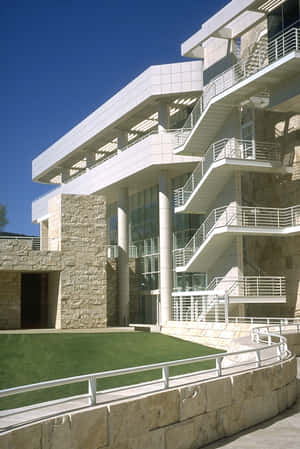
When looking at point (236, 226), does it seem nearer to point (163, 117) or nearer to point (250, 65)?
point (250, 65)

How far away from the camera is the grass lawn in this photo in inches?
585

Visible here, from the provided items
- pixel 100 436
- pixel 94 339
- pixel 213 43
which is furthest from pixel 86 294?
pixel 100 436

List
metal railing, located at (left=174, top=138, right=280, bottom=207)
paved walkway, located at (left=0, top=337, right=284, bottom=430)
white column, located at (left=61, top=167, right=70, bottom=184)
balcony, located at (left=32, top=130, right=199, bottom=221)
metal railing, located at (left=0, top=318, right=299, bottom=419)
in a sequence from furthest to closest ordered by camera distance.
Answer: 1. white column, located at (left=61, top=167, right=70, bottom=184)
2. balcony, located at (left=32, top=130, right=199, bottom=221)
3. metal railing, located at (left=174, top=138, right=280, bottom=207)
4. metal railing, located at (left=0, top=318, right=299, bottom=419)
5. paved walkway, located at (left=0, top=337, right=284, bottom=430)

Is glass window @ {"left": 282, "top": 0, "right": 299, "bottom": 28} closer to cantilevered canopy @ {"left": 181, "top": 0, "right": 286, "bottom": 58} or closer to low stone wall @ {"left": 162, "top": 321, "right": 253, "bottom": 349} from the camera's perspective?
cantilevered canopy @ {"left": 181, "top": 0, "right": 286, "bottom": 58}

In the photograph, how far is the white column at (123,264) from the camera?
4303cm

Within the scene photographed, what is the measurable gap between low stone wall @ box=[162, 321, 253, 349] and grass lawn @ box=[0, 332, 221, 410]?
898 mm

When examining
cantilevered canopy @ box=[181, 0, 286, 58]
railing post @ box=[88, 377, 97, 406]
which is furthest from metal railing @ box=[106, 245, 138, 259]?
railing post @ box=[88, 377, 97, 406]

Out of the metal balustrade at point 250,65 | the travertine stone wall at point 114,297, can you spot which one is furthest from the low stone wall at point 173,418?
the travertine stone wall at point 114,297

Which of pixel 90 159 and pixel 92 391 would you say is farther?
pixel 90 159

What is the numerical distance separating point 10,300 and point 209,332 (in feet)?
45.2

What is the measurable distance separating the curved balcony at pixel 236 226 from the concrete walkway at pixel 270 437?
17927mm

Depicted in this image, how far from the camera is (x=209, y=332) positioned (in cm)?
2806

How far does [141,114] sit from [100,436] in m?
35.8

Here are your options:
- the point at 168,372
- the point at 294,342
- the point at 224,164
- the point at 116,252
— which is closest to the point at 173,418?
the point at 168,372
